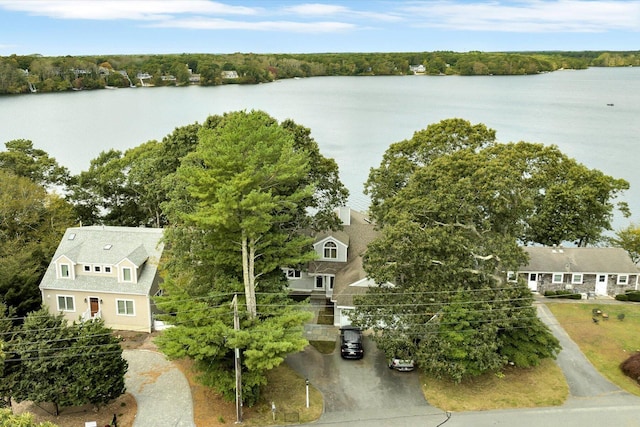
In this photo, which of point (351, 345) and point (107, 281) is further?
point (107, 281)

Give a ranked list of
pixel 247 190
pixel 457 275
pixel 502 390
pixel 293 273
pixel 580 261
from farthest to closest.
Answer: pixel 293 273 → pixel 580 261 → pixel 457 275 → pixel 502 390 → pixel 247 190

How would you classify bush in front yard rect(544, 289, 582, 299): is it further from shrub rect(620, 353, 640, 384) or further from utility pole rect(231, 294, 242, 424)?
utility pole rect(231, 294, 242, 424)

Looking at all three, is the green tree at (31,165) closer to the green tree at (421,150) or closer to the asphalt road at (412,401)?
the green tree at (421,150)

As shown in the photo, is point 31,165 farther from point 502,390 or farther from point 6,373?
point 502,390

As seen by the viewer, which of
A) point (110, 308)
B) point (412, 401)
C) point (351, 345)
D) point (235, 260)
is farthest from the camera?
Answer: point (110, 308)

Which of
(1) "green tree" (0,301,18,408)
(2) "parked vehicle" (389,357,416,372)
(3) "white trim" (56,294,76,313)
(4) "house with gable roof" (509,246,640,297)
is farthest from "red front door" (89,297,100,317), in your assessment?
(4) "house with gable roof" (509,246,640,297)

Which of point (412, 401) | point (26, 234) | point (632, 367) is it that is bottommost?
point (412, 401)

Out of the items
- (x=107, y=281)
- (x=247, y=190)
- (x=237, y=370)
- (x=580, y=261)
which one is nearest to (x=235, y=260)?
(x=247, y=190)
